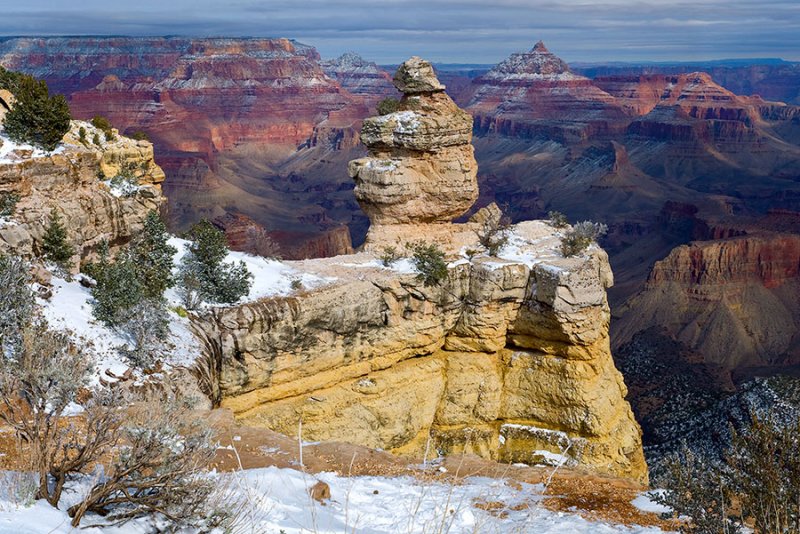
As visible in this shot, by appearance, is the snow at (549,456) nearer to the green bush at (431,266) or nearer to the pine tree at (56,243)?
the green bush at (431,266)

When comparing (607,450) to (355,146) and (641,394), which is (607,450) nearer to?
(641,394)

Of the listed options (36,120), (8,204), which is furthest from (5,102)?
(8,204)

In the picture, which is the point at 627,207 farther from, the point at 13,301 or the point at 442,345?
the point at 13,301

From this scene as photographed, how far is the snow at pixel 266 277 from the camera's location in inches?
928

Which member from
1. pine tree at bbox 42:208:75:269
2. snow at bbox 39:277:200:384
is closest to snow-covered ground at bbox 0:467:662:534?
snow at bbox 39:277:200:384

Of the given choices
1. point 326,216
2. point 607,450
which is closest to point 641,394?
point 607,450

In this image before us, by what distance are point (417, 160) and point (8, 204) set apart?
14862 millimetres

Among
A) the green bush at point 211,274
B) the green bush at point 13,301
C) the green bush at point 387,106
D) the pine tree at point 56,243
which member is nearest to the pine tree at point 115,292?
the pine tree at point 56,243

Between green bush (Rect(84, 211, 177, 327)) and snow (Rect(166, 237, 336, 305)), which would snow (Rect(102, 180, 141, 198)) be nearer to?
green bush (Rect(84, 211, 177, 327))

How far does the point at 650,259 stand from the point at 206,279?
10631 cm

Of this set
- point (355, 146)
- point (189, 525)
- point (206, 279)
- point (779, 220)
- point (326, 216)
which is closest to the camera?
point (189, 525)

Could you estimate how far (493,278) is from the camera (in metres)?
26.4

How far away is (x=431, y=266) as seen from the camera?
26.2 metres

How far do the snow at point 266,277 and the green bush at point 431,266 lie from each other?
3205 millimetres
